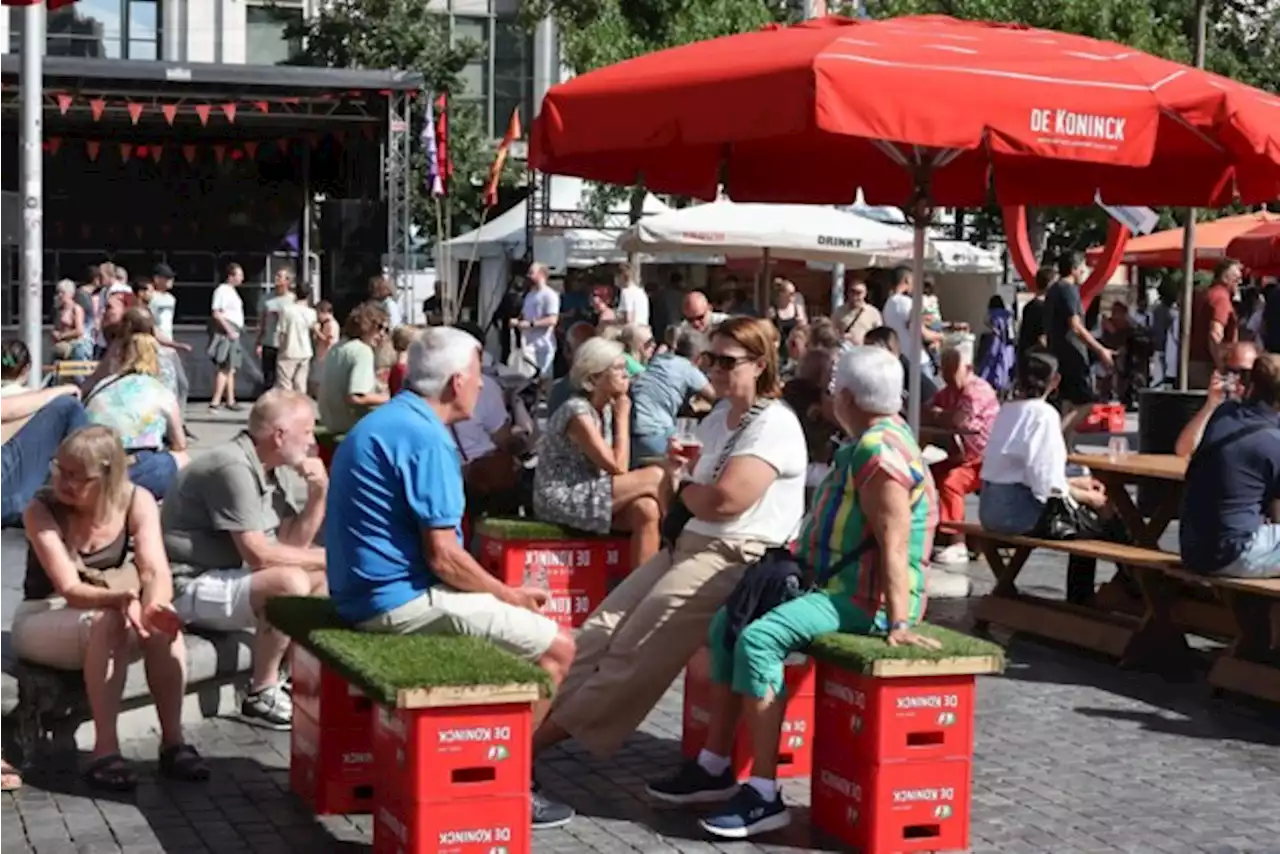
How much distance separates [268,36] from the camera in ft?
146

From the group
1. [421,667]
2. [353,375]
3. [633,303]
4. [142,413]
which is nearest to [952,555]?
[353,375]

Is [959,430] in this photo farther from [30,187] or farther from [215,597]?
[30,187]

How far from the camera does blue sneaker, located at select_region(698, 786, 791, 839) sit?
6441 mm

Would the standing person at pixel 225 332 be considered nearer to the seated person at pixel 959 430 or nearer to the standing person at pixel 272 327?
the standing person at pixel 272 327

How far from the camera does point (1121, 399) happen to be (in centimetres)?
2792

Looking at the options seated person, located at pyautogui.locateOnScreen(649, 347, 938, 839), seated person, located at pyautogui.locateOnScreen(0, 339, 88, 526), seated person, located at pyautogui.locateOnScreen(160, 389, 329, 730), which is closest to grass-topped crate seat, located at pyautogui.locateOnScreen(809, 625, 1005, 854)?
seated person, located at pyautogui.locateOnScreen(649, 347, 938, 839)

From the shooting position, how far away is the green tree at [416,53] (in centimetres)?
3947

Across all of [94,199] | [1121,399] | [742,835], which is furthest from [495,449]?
[94,199]

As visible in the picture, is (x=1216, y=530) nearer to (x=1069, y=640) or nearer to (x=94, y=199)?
(x=1069, y=640)

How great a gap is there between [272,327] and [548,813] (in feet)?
58.1

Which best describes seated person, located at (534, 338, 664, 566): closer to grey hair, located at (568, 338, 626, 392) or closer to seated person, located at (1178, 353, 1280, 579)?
grey hair, located at (568, 338, 626, 392)

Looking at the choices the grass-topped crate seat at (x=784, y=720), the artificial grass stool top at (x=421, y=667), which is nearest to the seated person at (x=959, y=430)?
the grass-topped crate seat at (x=784, y=720)

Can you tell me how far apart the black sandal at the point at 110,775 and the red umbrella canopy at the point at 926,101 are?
3641 mm

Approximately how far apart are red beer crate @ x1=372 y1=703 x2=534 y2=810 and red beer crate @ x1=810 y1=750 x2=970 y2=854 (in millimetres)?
1111
